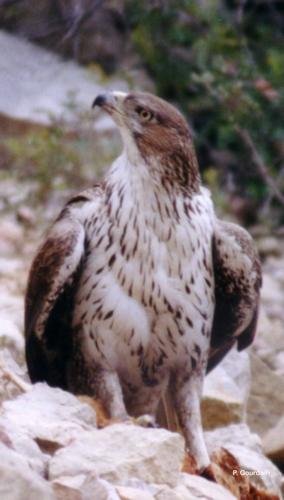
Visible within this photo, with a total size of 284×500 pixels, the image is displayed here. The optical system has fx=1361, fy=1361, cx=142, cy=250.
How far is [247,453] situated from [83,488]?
5.47ft

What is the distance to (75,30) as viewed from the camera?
16.0ft

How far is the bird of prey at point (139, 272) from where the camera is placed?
602 centimetres

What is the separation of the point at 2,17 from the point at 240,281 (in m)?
2.05

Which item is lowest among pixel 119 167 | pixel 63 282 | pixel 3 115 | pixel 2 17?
pixel 3 115

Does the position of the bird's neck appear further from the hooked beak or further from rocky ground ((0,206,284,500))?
rocky ground ((0,206,284,500))

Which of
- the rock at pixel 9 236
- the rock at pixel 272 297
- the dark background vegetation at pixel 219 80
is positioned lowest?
the rock at pixel 9 236

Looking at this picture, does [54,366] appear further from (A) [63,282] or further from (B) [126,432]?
(B) [126,432]

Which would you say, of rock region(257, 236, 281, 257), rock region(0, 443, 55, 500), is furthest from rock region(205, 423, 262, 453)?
rock region(257, 236, 281, 257)

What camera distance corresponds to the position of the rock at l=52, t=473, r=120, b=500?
4172 millimetres

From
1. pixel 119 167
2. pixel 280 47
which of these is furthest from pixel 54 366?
pixel 280 47

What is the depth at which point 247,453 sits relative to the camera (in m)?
5.77

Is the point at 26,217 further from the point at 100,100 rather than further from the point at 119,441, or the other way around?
the point at 119,441

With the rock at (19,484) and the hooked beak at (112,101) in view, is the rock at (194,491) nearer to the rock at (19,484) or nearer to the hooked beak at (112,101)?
the rock at (19,484)

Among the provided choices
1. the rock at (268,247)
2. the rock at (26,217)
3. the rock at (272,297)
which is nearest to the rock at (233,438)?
the rock at (272,297)
